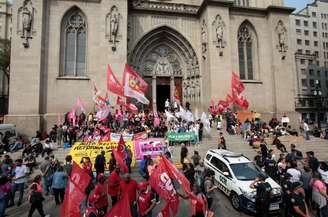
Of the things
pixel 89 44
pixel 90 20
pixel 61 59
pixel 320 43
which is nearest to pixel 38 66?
pixel 61 59

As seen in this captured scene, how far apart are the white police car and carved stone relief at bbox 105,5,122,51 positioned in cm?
1523

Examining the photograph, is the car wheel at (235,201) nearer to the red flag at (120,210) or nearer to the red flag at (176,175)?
the red flag at (176,175)

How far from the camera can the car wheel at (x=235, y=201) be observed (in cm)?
751

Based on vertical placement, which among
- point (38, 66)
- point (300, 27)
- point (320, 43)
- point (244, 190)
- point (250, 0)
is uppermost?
point (300, 27)

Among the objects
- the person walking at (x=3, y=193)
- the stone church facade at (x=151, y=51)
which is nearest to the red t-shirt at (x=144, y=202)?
the person walking at (x=3, y=193)

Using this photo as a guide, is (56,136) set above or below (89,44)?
below

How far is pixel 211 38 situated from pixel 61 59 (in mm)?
15231

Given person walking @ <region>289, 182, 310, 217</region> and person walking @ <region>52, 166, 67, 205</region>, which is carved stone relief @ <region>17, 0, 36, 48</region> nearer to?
person walking @ <region>52, 166, 67, 205</region>

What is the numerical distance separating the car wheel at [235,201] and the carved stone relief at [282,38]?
72.8ft

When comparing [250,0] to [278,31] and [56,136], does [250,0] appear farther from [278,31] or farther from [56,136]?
[56,136]

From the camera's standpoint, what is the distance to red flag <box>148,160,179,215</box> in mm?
5074

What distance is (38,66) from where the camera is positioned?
19156 millimetres

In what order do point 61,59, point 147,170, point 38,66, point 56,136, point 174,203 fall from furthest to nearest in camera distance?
point 61,59 < point 38,66 < point 56,136 < point 147,170 < point 174,203

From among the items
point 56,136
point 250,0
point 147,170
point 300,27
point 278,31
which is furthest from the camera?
point 300,27
